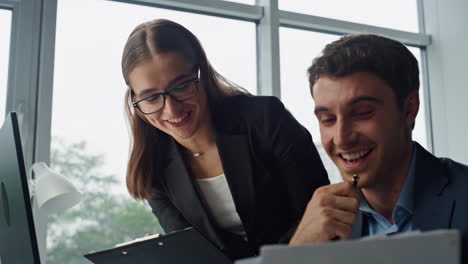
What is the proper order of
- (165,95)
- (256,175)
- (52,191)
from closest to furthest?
(165,95) → (256,175) → (52,191)

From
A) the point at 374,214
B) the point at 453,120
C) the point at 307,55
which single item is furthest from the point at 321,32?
the point at 374,214

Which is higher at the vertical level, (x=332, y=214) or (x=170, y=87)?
(x=170, y=87)

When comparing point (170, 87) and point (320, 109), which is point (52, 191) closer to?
point (170, 87)

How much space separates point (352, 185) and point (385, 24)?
2.82 meters

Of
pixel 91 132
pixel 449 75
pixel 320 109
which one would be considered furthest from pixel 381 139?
pixel 449 75

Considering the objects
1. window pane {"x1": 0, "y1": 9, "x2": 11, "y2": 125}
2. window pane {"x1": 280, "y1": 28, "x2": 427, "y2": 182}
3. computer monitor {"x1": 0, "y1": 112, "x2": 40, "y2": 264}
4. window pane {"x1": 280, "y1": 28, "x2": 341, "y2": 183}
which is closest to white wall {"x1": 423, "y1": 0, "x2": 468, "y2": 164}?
window pane {"x1": 280, "y1": 28, "x2": 427, "y2": 182}

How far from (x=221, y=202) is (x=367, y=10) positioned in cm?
239

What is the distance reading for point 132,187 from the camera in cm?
172

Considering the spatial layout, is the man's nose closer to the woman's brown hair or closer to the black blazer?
the black blazer

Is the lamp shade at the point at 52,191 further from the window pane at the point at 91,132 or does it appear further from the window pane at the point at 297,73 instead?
the window pane at the point at 297,73

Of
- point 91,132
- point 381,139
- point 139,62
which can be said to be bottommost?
point 381,139

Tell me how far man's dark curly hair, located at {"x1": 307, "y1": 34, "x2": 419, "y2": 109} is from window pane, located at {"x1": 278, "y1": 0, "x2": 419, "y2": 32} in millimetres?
1987

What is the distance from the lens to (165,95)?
1.50 meters

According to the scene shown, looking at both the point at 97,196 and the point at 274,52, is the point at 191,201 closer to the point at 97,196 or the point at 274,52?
the point at 97,196
